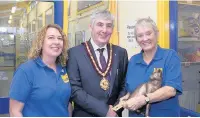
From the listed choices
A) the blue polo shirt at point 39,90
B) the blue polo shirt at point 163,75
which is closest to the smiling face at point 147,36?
the blue polo shirt at point 163,75

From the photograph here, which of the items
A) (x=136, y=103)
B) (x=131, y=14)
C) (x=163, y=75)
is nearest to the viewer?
(x=136, y=103)

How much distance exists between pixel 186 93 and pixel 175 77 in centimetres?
165

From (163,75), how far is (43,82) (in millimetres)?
899

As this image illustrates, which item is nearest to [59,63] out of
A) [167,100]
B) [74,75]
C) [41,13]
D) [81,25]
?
[74,75]

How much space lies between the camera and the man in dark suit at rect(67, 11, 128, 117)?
2049 millimetres

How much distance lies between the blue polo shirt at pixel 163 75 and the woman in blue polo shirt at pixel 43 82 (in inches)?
21.2

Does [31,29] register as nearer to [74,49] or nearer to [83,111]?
[74,49]

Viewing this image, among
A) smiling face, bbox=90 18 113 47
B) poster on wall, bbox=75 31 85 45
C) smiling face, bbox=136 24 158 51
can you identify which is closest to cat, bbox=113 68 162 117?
smiling face, bbox=136 24 158 51

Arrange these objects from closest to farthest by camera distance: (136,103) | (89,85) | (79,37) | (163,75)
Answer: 1. (136,103)
2. (163,75)
3. (89,85)
4. (79,37)

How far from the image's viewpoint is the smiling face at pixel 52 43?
6.49 ft

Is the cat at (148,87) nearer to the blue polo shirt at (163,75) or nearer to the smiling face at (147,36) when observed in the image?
the blue polo shirt at (163,75)

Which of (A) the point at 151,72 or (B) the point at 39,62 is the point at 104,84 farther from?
(B) the point at 39,62

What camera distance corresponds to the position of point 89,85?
2.10 metres

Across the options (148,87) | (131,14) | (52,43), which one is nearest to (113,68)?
(148,87)
